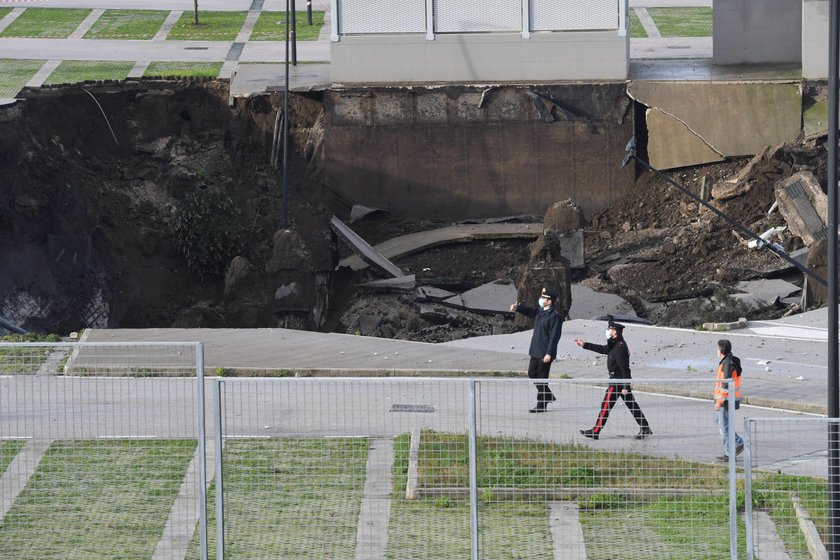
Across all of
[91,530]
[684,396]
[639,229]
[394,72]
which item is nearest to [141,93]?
[394,72]

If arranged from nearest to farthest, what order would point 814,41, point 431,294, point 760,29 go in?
point 431,294
point 814,41
point 760,29

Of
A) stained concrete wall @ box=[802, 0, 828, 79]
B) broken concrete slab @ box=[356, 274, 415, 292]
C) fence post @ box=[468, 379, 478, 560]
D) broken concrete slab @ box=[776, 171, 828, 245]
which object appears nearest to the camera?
fence post @ box=[468, 379, 478, 560]

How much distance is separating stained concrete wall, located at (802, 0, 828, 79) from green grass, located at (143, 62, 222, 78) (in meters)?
13.5

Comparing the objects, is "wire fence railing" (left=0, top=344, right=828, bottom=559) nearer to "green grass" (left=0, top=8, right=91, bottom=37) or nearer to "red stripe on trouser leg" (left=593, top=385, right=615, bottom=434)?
"red stripe on trouser leg" (left=593, top=385, right=615, bottom=434)

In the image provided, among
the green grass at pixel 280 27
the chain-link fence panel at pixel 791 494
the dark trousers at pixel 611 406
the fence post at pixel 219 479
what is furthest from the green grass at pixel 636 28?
the fence post at pixel 219 479

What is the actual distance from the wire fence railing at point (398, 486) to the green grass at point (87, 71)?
72.0ft

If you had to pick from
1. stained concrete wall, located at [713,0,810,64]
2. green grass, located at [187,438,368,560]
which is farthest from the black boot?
stained concrete wall, located at [713,0,810,64]

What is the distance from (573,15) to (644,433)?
2083 cm

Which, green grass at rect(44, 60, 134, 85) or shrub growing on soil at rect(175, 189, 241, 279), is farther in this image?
green grass at rect(44, 60, 134, 85)

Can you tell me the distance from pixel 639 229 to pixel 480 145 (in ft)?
13.8

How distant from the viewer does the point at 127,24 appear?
137ft

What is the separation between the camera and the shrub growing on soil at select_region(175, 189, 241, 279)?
3023 centimetres

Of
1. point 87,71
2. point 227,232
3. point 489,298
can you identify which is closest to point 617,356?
point 489,298

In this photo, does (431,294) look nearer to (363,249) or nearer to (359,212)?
(363,249)
